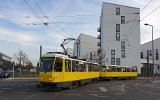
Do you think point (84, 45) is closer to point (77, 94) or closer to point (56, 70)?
point (56, 70)

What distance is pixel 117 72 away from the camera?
54.2m

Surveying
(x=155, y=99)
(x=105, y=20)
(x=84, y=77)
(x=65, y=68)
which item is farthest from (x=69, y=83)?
(x=105, y=20)

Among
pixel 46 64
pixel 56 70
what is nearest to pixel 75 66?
pixel 56 70

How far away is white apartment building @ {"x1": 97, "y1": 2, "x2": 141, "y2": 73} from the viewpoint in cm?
8800

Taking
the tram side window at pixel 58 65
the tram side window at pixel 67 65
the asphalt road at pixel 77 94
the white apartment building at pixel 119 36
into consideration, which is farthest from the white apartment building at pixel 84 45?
the tram side window at pixel 58 65

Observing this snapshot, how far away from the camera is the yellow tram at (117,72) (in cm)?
5031

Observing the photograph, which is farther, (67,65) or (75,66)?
(75,66)

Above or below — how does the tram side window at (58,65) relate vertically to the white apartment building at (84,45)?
below

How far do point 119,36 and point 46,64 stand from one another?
2609 inches

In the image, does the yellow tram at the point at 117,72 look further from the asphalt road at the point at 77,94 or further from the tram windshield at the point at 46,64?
the tram windshield at the point at 46,64

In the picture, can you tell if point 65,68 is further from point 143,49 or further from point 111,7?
point 143,49

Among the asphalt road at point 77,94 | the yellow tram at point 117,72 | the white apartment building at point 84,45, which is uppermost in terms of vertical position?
the white apartment building at point 84,45

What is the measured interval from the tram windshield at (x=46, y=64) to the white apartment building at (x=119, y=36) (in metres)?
63.7

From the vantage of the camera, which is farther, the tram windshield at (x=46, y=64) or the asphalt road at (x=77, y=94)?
the tram windshield at (x=46, y=64)
